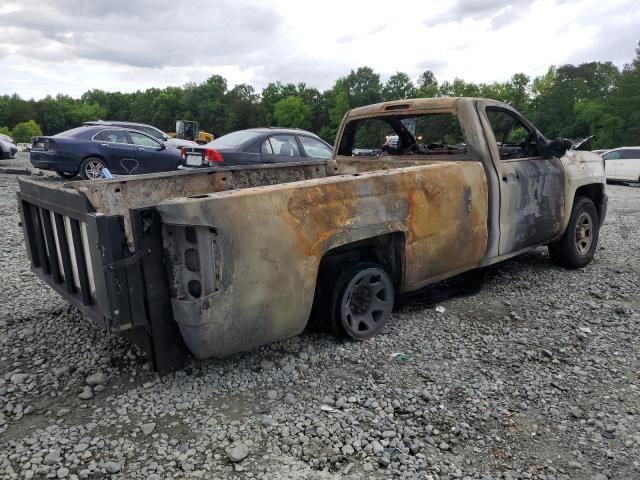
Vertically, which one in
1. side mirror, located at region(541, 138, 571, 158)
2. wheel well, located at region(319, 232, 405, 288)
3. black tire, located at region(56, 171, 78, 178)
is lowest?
wheel well, located at region(319, 232, 405, 288)

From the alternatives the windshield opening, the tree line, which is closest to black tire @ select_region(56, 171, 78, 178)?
the windshield opening

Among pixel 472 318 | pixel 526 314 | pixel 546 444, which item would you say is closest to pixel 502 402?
pixel 546 444

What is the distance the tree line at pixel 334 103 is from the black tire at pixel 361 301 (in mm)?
46433

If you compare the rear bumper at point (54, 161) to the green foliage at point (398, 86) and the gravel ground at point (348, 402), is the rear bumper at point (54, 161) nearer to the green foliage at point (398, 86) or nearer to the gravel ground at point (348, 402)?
the gravel ground at point (348, 402)

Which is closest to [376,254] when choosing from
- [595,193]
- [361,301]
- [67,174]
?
[361,301]

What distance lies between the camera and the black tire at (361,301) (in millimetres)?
3484

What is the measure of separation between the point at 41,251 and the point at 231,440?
2132 mm

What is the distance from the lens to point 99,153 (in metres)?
12.1

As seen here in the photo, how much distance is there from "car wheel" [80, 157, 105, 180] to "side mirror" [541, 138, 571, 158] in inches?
403

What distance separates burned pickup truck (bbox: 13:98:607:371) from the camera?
2.74m

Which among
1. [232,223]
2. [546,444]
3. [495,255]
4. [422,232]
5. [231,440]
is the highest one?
[232,223]

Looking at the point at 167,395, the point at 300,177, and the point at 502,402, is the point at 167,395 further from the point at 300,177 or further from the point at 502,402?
the point at 300,177

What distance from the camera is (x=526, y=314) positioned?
168 inches

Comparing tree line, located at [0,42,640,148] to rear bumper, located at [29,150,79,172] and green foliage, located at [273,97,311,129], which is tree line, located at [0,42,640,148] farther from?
rear bumper, located at [29,150,79,172]
